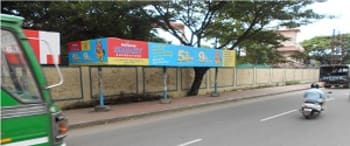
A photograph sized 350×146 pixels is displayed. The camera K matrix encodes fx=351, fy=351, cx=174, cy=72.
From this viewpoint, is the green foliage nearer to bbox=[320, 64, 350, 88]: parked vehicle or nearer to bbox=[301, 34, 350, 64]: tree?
bbox=[320, 64, 350, 88]: parked vehicle

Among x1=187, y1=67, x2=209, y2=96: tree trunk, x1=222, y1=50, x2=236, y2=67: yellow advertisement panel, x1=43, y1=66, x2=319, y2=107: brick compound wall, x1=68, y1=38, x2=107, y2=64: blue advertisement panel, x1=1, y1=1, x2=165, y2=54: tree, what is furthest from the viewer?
x1=187, y1=67, x2=209, y2=96: tree trunk

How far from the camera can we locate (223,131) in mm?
9289

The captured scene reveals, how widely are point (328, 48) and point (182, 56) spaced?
170ft

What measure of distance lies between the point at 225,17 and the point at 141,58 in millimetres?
9565

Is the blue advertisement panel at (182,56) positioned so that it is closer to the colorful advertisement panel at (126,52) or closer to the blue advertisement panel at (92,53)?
the colorful advertisement panel at (126,52)

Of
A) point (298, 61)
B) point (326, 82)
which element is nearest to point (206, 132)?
point (326, 82)

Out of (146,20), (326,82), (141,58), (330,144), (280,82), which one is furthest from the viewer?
(280,82)

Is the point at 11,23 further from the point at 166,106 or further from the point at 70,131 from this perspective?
the point at 166,106

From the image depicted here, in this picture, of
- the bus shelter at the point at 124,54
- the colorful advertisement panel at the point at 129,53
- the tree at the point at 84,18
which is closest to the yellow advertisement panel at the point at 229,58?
the colorful advertisement panel at the point at 129,53

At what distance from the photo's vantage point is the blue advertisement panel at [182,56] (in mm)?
14672

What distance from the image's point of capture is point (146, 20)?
65.4 feet

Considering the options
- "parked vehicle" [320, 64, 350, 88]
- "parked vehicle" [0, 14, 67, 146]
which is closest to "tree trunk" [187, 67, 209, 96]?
"parked vehicle" [320, 64, 350, 88]

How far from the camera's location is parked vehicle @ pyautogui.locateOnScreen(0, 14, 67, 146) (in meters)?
2.98

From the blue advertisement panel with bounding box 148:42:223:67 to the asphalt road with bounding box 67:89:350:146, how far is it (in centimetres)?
319
